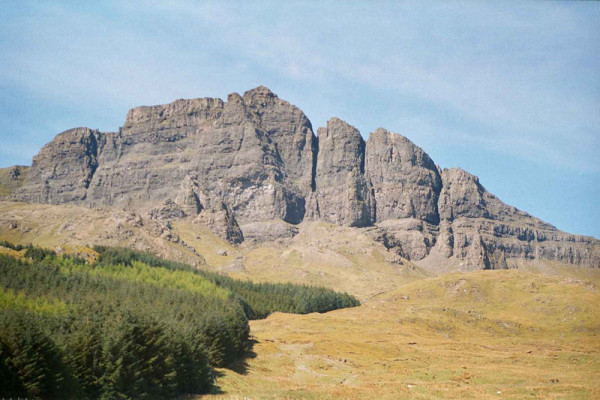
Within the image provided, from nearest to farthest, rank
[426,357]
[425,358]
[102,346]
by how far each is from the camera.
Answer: [102,346] → [425,358] → [426,357]

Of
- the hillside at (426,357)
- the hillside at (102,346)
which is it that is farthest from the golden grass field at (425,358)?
the hillside at (102,346)

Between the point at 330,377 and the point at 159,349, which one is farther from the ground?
the point at 159,349

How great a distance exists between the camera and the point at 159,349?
7375cm

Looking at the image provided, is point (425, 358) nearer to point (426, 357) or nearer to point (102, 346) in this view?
point (426, 357)

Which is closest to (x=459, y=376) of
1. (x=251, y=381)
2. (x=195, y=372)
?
(x=251, y=381)

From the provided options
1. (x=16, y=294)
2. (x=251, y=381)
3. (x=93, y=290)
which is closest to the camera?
(x=251, y=381)

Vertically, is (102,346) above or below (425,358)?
above

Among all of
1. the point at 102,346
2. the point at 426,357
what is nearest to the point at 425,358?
the point at 426,357

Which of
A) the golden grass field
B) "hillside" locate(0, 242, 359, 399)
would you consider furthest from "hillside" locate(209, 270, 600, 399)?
"hillside" locate(0, 242, 359, 399)

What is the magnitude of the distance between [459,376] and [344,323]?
101m

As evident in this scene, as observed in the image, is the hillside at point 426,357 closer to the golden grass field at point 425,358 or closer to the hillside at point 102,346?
the golden grass field at point 425,358

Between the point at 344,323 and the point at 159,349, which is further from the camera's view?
the point at 344,323

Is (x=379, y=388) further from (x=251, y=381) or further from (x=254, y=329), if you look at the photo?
(x=254, y=329)

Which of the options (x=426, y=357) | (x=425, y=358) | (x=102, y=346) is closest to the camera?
(x=102, y=346)
